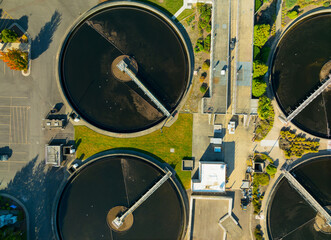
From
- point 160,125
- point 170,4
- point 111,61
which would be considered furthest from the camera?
point 160,125

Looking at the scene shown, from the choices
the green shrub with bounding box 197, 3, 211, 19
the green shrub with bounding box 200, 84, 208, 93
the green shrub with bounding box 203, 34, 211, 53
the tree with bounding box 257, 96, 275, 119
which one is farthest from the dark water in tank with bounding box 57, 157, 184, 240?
the green shrub with bounding box 197, 3, 211, 19

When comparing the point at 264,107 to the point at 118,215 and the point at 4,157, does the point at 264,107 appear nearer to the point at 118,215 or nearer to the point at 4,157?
the point at 118,215

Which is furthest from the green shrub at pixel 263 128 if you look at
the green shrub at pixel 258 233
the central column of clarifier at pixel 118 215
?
the central column of clarifier at pixel 118 215

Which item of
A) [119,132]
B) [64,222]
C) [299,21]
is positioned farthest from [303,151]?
[64,222]

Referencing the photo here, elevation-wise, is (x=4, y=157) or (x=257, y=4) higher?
(x=257, y=4)

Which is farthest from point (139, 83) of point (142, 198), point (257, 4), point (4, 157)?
point (4, 157)
